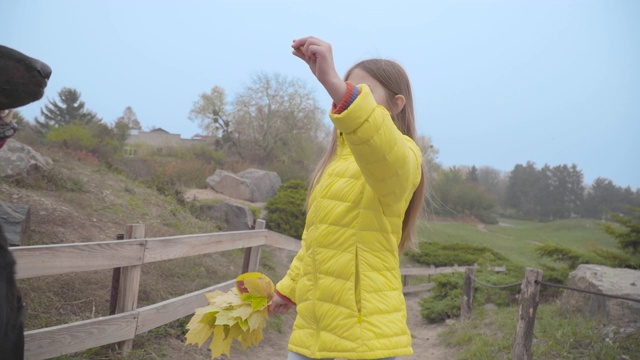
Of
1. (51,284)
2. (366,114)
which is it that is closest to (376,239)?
(366,114)

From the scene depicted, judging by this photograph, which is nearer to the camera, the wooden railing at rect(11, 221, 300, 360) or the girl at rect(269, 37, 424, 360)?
the girl at rect(269, 37, 424, 360)

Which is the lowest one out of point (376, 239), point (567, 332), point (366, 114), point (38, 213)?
point (567, 332)

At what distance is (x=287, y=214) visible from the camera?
12.8 metres

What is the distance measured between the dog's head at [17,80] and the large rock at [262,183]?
13.9 metres

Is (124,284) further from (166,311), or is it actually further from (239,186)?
(239,186)

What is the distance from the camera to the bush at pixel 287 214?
1262 centimetres

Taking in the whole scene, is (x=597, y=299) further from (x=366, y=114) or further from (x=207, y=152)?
(x=207, y=152)

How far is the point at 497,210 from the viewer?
3719 centimetres

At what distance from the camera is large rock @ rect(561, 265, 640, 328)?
5.55m

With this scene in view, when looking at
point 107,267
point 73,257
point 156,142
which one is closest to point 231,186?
point 107,267

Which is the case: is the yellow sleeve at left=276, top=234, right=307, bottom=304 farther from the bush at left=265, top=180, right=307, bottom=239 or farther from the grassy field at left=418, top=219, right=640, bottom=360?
the bush at left=265, top=180, right=307, bottom=239

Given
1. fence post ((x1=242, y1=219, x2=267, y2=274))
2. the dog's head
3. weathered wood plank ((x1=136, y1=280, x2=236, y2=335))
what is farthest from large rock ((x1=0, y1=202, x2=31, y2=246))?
the dog's head

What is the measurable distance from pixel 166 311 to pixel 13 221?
1.80 m

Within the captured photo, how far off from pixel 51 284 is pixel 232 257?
397cm
